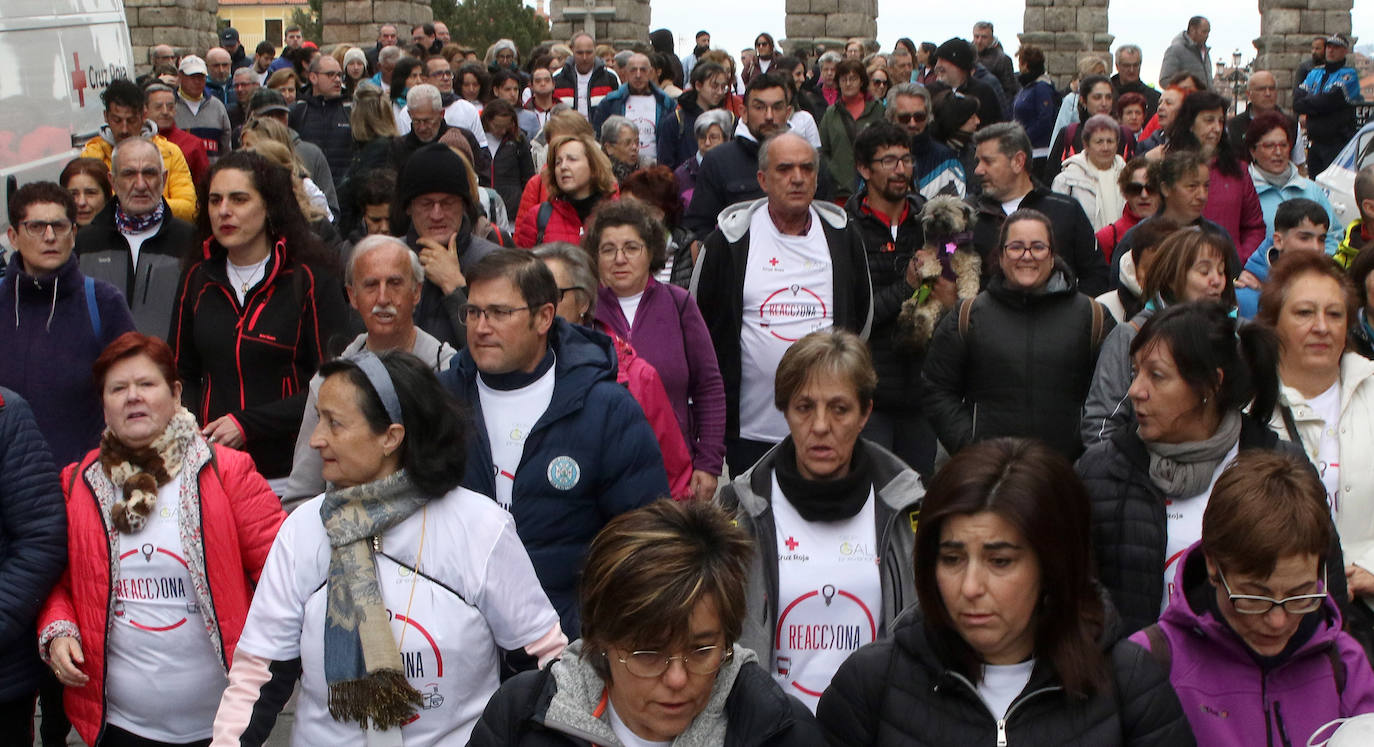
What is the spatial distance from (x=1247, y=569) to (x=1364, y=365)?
5.23 ft

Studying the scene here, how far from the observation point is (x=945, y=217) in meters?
6.11

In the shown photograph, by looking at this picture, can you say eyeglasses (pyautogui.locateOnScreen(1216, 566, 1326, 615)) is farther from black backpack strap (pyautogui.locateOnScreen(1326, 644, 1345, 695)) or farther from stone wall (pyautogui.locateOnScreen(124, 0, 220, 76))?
stone wall (pyautogui.locateOnScreen(124, 0, 220, 76))

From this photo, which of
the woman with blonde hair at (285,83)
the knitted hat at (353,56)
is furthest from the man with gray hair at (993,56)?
the woman with blonde hair at (285,83)

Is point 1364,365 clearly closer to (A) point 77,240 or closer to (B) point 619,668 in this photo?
(B) point 619,668

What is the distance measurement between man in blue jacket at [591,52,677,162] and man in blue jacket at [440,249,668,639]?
809 centimetres

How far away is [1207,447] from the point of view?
144 inches

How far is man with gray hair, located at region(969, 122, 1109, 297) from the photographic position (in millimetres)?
6555

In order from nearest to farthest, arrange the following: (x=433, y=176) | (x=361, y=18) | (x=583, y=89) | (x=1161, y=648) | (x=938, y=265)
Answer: (x=1161, y=648) → (x=433, y=176) → (x=938, y=265) → (x=583, y=89) → (x=361, y=18)

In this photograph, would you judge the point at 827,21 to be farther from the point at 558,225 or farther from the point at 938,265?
the point at 938,265

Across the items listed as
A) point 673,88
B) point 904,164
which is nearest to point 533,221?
point 904,164

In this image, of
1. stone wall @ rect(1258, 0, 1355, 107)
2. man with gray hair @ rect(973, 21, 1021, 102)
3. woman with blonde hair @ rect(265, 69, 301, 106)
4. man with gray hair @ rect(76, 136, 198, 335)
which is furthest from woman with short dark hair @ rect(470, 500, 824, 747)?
stone wall @ rect(1258, 0, 1355, 107)

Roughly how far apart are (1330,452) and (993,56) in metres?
13.3

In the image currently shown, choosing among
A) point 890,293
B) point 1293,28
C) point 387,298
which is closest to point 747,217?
point 890,293

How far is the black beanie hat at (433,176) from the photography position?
5574mm
